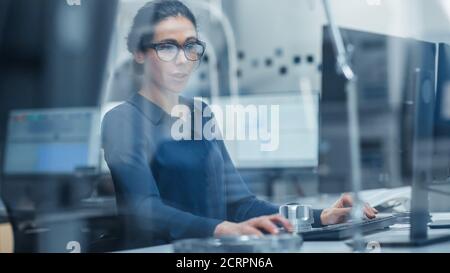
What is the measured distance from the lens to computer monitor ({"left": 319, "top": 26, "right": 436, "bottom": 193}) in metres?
2.39

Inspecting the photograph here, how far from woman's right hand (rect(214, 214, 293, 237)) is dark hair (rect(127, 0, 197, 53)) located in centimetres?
59

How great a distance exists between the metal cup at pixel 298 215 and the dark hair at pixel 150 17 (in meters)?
0.60

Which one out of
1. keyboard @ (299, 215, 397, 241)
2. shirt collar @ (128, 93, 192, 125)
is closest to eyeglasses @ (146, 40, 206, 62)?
shirt collar @ (128, 93, 192, 125)

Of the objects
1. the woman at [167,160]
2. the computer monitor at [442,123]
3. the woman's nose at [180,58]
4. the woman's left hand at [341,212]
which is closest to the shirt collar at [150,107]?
the woman at [167,160]

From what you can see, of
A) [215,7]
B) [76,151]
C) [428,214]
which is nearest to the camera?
[428,214]

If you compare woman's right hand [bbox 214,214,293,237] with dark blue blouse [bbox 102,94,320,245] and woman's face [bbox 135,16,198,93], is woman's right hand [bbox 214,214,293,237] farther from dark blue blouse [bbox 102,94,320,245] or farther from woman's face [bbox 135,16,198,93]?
woman's face [bbox 135,16,198,93]

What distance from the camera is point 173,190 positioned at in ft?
8.24

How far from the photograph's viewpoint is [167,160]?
2527 millimetres

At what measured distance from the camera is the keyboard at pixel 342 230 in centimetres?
238

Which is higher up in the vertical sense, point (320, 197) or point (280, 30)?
point (280, 30)

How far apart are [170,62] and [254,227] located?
0.57 metres

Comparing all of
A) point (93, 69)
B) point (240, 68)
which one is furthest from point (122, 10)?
point (240, 68)

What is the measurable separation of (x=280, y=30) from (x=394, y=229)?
640mm

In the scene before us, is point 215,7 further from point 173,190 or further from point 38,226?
point 38,226
